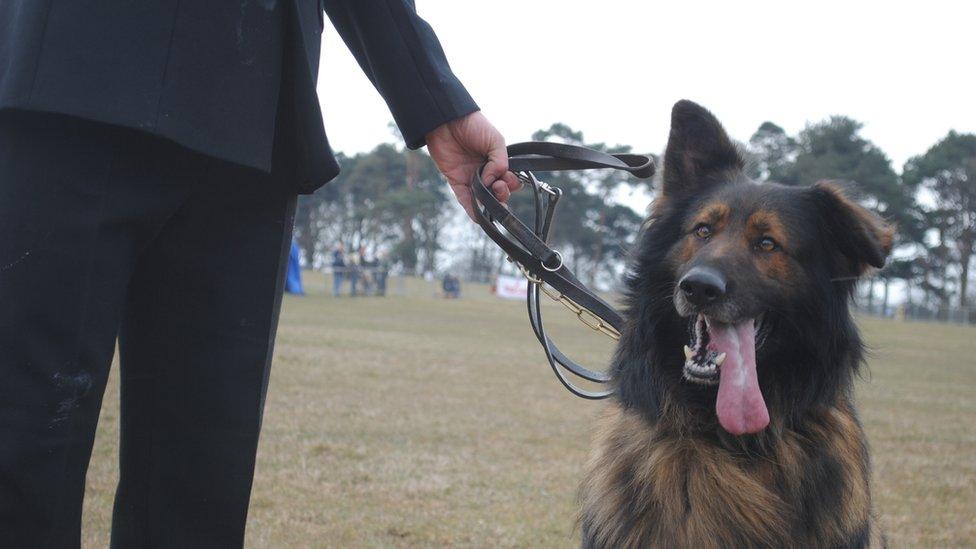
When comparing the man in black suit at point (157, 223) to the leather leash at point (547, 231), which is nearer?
the man in black suit at point (157, 223)

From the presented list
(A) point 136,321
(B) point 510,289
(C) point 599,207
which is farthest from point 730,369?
(C) point 599,207

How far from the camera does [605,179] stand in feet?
177

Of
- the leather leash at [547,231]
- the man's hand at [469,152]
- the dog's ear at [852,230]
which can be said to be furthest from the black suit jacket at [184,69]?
the dog's ear at [852,230]

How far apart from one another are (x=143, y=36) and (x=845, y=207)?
2.40 meters

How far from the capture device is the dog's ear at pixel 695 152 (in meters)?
3.30

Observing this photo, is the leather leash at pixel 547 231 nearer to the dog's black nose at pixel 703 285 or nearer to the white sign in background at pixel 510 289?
the dog's black nose at pixel 703 285

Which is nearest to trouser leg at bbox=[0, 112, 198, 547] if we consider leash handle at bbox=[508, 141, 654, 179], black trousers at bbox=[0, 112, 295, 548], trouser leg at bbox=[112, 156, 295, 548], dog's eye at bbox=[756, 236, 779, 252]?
black trousers at bbox=[0, 112, 295, 548]

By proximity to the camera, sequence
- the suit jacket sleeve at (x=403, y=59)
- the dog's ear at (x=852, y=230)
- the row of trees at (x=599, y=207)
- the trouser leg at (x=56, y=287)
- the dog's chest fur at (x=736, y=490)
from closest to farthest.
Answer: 1. the trouser leg at (x=56, y=287)
2. the suit jacket sleeve at (x=403, y=59)
3. the dog's chest fur at (x=736, y=490)
4. the dog's ear at (x=852, y=230)
5. the row of trees at (x=599, y=207)

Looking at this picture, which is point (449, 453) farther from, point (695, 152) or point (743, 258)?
point (743, 258)

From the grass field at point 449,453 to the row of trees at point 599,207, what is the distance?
89.4 feet

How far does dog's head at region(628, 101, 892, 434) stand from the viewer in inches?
107

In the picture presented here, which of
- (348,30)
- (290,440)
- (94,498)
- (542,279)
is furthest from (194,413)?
(290,440)

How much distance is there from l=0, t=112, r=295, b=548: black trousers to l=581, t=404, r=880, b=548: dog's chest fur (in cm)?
140

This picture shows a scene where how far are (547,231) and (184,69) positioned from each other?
197 centimetres
